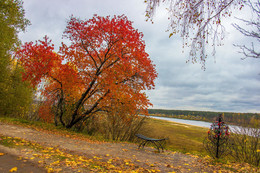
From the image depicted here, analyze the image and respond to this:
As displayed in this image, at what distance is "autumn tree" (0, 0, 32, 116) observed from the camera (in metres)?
14.3

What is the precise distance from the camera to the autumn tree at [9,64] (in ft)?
46.8

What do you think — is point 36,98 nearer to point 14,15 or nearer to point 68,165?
point 14,15

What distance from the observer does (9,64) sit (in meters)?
16.8

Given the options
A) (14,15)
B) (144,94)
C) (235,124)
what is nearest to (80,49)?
(144,94)

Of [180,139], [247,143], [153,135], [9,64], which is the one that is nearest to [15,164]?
[247,143]

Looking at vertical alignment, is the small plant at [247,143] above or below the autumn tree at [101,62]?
below

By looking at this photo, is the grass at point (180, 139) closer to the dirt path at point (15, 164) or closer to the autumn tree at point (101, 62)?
the autumn tree at point (101, 62)

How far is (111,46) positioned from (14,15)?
1084cm

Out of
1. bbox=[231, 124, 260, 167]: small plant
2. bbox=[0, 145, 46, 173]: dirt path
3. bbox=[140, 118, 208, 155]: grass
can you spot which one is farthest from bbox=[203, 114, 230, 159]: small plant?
bbox=[0, 145, 46, 173]: dirt path

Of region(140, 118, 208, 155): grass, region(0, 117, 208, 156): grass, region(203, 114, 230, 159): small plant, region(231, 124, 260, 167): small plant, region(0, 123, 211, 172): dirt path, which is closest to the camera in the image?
region(0, 123, 211, 172): dirt path

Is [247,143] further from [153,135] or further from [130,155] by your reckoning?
[153,135]

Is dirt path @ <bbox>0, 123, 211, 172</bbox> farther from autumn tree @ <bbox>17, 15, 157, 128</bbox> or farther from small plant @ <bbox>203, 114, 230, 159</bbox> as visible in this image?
autumn tree @ <bbox>17, 15, 157, 128</bbox>

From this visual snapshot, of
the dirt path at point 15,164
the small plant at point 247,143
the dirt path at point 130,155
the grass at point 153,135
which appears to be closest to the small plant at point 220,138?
the small plant at point 247,143

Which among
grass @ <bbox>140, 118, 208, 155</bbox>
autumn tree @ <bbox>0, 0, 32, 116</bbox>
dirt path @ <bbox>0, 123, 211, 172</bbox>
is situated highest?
autumn tree @ <bbox>0, 0, 32, 116</bbox>
